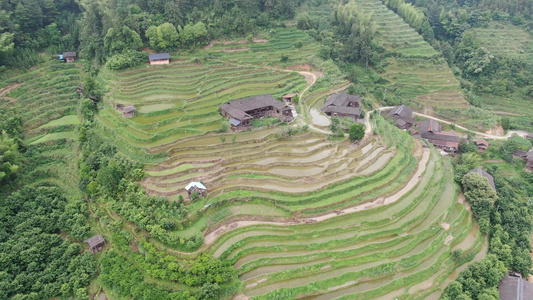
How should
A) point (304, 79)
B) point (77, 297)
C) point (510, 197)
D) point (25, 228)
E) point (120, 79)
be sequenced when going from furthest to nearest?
point (304, 79), point (120, 79), point (510, 197), point (25, 228), point (77, 297)

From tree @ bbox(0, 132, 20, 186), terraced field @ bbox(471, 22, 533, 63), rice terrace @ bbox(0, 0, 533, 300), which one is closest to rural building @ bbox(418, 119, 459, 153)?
rice terrace @ bbox(0, 0, 533, 300)

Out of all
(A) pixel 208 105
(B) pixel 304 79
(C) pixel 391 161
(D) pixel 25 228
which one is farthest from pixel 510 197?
(D) pixel 25 228

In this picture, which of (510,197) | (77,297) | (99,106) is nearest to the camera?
(77,297)

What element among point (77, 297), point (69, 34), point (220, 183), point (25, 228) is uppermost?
point (69, 34)

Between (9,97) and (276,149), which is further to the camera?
(9,97)

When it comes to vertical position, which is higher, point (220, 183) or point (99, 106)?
point (99, 106)

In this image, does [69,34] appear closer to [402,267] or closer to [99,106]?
[99,106]
